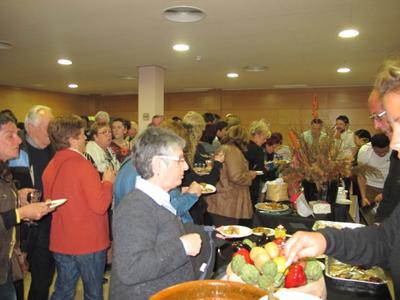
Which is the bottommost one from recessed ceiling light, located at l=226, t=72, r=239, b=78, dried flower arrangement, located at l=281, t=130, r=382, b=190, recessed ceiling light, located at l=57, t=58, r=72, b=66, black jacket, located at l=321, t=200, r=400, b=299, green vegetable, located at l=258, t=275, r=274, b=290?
green vegetable, located at l=258, t=275, r=274, b=290

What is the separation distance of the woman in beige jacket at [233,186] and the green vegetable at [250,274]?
2208mm

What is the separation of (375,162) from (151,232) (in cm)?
345

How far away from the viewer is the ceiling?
3072 millimetres

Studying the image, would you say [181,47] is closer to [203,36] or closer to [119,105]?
[203,36]

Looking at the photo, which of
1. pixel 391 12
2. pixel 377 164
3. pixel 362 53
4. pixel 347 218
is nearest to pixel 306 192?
pixel 347 218

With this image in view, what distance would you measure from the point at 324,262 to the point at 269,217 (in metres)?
0.95

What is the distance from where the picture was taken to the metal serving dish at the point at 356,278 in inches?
→ 55.0

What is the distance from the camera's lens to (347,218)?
2748mm

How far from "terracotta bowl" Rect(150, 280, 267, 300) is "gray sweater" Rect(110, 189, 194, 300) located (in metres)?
0.32

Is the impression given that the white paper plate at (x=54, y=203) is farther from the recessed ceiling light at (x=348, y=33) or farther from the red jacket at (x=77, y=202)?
the recessed ceiling light at (x=348, y=33)

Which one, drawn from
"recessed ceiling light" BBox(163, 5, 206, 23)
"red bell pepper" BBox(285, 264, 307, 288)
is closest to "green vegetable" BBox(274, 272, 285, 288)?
"red bell pepper" BBox(285, 264, 307, 288)

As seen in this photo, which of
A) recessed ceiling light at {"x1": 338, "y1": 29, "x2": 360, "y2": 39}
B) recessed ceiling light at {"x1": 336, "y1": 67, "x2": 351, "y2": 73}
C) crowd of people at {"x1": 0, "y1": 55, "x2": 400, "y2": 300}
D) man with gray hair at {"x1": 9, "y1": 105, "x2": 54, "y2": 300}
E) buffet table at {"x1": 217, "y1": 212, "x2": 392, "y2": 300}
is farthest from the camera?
recessed ceiling light at {"x1": 336, "y1": 67, "x2": 351, "y2": 73}

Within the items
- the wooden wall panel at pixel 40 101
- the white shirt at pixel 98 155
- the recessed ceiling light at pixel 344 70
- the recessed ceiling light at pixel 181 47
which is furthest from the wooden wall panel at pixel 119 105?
the white shirt at pixel 98 155

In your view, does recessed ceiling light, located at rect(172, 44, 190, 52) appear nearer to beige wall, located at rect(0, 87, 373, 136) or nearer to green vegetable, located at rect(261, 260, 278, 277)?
green vegetable, located at rect(261, 260, 278, 277)
